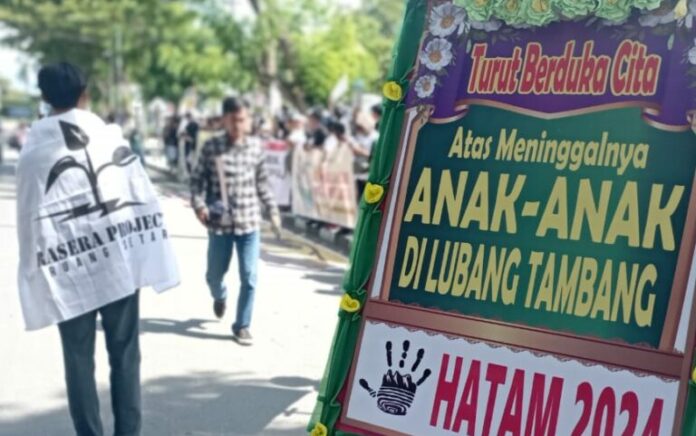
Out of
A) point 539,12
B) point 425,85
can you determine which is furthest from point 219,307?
point 539,12

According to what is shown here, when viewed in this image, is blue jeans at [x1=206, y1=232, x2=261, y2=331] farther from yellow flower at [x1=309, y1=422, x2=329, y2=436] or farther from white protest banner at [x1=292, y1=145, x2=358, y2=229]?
white protest banner at [x1=292, y1=145, x2=358, y2=229]

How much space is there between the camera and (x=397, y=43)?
11.6 feet

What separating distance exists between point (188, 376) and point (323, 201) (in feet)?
24.1

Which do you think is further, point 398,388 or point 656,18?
point 398,388

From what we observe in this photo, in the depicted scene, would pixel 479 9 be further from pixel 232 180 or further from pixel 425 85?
pixel 232 180

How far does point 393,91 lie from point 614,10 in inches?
34.5

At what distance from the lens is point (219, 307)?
7.09m

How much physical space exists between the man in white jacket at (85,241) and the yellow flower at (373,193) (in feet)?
3.63

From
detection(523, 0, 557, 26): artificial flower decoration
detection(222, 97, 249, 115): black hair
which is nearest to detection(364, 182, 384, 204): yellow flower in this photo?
A: detection(523, 0, 557, 26): artificial flower decoration

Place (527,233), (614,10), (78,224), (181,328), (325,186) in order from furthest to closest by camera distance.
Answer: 1. (325,186)
2. (181,328)
3. (78,224)
4. (527,233)
5. (614,10)

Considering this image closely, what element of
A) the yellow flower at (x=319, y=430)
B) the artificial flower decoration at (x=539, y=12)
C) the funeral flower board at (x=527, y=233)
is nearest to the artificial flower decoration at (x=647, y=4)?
the funeral flower board at (x=527, y=233)

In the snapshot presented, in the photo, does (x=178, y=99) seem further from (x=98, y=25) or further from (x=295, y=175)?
(x=295, y=175)

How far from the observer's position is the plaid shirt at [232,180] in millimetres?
6387

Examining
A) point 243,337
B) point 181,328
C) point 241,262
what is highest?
point 241,262
